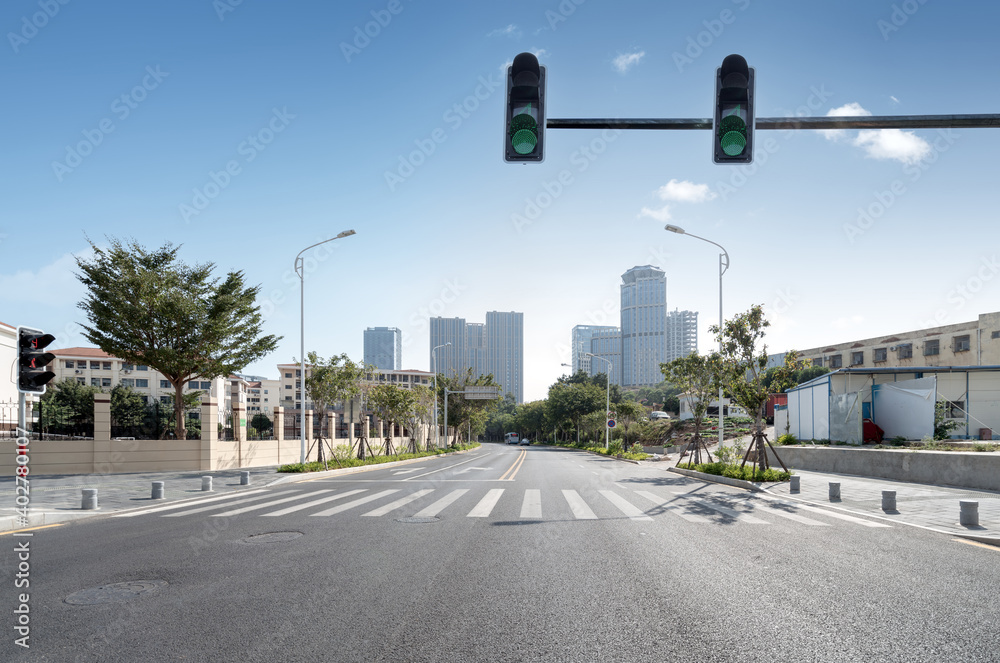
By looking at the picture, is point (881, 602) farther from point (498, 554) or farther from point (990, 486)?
point (990, 486)

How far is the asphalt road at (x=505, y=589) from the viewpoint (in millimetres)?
4758

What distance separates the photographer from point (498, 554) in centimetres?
810

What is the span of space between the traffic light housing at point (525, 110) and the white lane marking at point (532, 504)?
740cm

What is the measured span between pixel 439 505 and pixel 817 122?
10.5m

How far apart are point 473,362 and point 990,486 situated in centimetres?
13334

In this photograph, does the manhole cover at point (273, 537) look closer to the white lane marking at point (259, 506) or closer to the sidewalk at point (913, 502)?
the white lane marking at point (259, 506)

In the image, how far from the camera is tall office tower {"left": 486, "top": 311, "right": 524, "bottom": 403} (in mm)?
167250

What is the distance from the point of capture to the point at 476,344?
149 meters

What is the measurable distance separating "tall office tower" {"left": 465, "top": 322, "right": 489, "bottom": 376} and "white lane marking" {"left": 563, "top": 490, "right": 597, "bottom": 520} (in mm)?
123112

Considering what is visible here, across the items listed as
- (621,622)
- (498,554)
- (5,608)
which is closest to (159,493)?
(5,608)

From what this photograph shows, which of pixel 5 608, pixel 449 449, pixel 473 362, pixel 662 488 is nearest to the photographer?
pixel 5 608

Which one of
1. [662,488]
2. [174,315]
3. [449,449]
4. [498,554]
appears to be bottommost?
[449,449]

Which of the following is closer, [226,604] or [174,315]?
[226,604]

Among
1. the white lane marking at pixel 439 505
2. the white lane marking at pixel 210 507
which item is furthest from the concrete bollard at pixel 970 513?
the white lane marking at pixel 210 507
